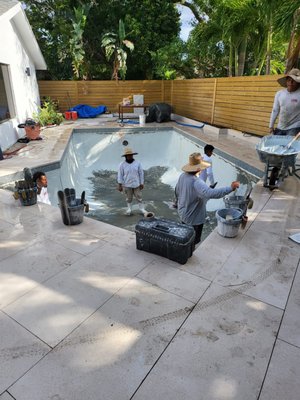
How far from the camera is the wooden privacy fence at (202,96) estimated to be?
29.9 ft

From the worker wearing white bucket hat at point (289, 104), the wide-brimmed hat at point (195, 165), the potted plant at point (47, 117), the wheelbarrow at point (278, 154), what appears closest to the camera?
the wide-brimmed hat at point (195, 165)

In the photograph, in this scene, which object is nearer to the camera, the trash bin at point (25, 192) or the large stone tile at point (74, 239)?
the large stone tile at point (74, 239)

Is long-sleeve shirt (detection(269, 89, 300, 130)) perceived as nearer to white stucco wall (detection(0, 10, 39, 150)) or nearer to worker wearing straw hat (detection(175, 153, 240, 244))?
worker wearing straw hat (detection(175, 153, 240, 244))

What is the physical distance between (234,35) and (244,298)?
37.3ft

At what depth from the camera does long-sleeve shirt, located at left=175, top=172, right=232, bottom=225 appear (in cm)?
326

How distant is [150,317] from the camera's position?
7.36ft

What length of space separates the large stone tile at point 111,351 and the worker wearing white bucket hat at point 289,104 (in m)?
4.06

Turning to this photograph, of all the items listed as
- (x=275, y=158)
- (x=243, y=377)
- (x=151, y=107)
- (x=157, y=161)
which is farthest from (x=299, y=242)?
(x=151, y=107)

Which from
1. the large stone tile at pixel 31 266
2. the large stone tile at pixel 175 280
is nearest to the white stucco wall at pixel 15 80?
the large stone tile at pixel 31 266

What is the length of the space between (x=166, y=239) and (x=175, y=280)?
1.46ft

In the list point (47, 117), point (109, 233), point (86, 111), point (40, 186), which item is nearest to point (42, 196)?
point (40, 186)

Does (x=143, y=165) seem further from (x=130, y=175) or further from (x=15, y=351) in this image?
(x=15, y=351)

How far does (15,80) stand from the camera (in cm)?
991

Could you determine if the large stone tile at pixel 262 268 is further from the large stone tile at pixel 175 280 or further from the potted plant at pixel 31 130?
the potted plant at pixel 31 130
